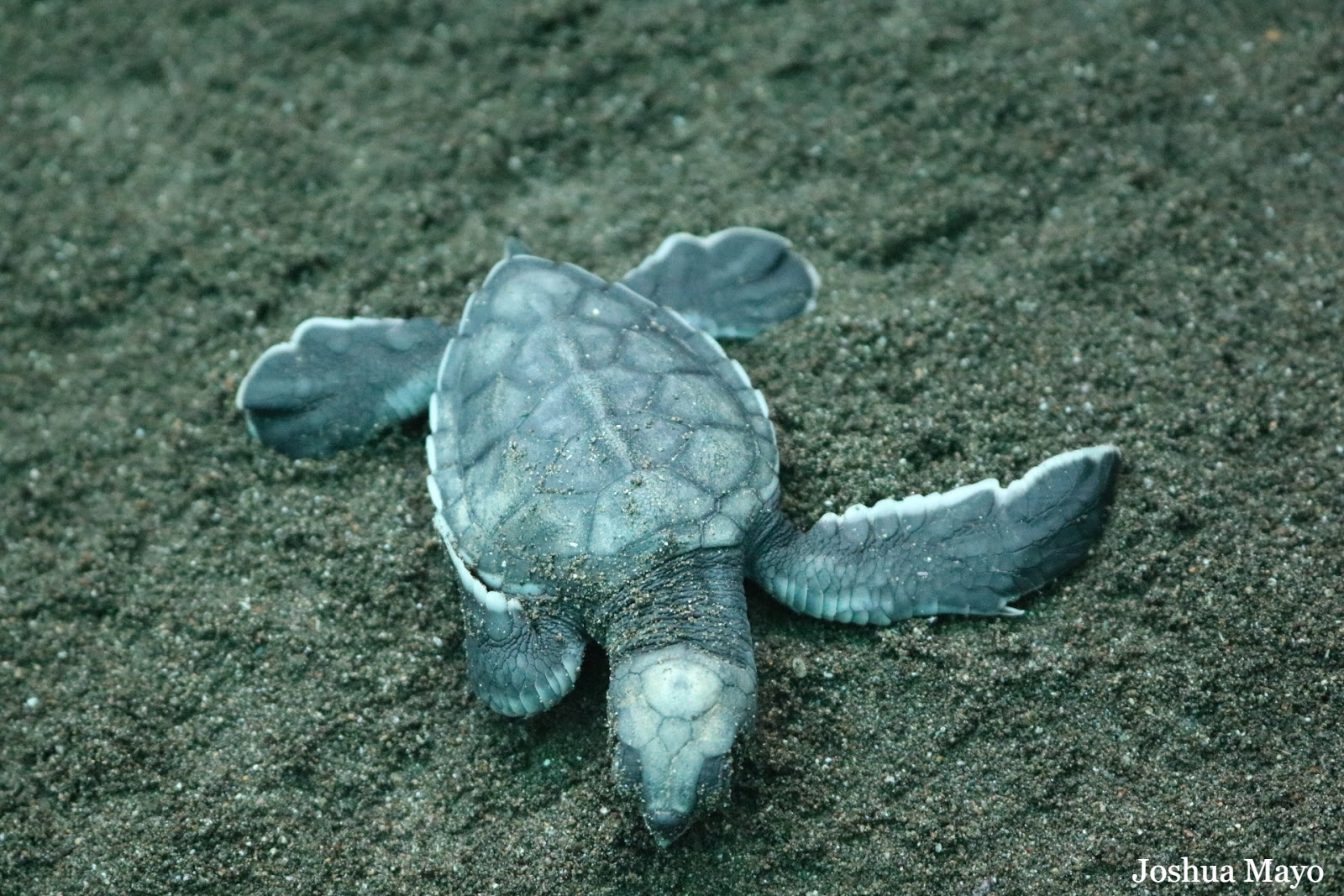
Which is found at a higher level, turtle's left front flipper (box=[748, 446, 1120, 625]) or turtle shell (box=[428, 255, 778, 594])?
turtle shell (box=[428, 255, 778, 594])

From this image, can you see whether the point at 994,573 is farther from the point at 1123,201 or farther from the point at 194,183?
the point at 194,183

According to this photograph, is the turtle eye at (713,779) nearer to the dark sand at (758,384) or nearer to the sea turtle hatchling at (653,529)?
the sea turtle hatchling at (653,529)

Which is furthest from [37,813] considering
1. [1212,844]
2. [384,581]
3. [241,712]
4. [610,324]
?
[1212,844]

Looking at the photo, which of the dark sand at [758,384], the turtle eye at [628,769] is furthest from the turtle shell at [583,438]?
the turtle eye at [628,769]

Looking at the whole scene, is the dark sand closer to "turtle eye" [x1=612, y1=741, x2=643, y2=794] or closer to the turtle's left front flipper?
the turtle's left front flipper

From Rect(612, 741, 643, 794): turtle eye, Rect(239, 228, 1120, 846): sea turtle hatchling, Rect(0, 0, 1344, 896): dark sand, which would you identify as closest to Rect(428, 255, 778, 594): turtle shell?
Rect(239, 228, 1120, 846): sea turtle hatchling

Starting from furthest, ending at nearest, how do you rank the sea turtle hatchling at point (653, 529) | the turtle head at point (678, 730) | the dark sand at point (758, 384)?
the dark sand at point (758, 384), the sea turtle hatchling at point (653, 529), the turtle head at point (678, 730)

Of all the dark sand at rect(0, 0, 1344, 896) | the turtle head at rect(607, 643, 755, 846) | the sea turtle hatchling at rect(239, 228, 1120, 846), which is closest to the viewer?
the turtle head at rect(607, 643, 755, 846)
